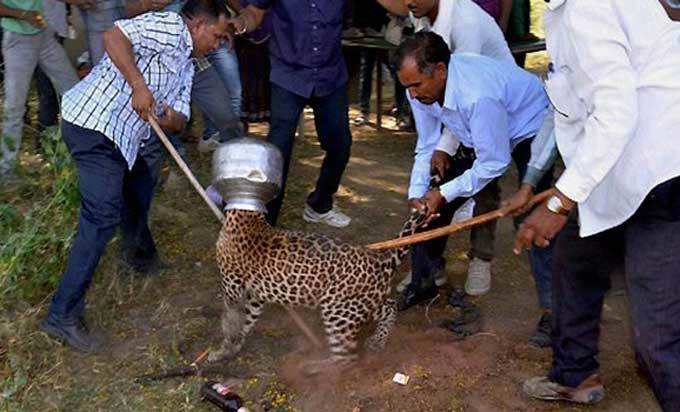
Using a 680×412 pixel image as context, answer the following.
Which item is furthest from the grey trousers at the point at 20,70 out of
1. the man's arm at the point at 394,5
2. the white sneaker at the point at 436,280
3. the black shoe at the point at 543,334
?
the black shoe at the point at 543,334

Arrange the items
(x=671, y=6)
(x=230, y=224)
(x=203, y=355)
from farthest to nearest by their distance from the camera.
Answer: (x=203, y=355), (x=230, y=224), (x=671, y=6)

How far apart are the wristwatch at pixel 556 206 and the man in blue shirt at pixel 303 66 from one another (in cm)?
253

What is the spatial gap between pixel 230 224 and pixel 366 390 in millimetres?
1118

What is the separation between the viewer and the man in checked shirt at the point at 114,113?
4.09 m

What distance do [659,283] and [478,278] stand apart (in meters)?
1.98

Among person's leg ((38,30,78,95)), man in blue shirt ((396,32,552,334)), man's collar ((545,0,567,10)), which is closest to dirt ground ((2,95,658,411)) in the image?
man in blue shirt ((396,32,552,334))

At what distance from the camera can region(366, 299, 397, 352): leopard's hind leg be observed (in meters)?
4.23

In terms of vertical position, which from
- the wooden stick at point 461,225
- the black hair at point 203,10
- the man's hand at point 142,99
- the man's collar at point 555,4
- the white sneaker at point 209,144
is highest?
the man's collar at point 555,4

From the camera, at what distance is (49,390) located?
13.4 ft

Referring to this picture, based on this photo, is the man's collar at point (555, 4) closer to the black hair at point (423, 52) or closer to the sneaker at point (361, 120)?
the black hair at point (423, 52)

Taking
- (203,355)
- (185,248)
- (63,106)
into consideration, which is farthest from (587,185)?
(185,248)

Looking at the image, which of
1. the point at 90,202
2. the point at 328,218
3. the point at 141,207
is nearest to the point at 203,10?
the point at 90,202

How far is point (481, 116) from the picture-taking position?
13.1 ft

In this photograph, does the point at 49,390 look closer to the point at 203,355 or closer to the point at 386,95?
the point at 203,355
